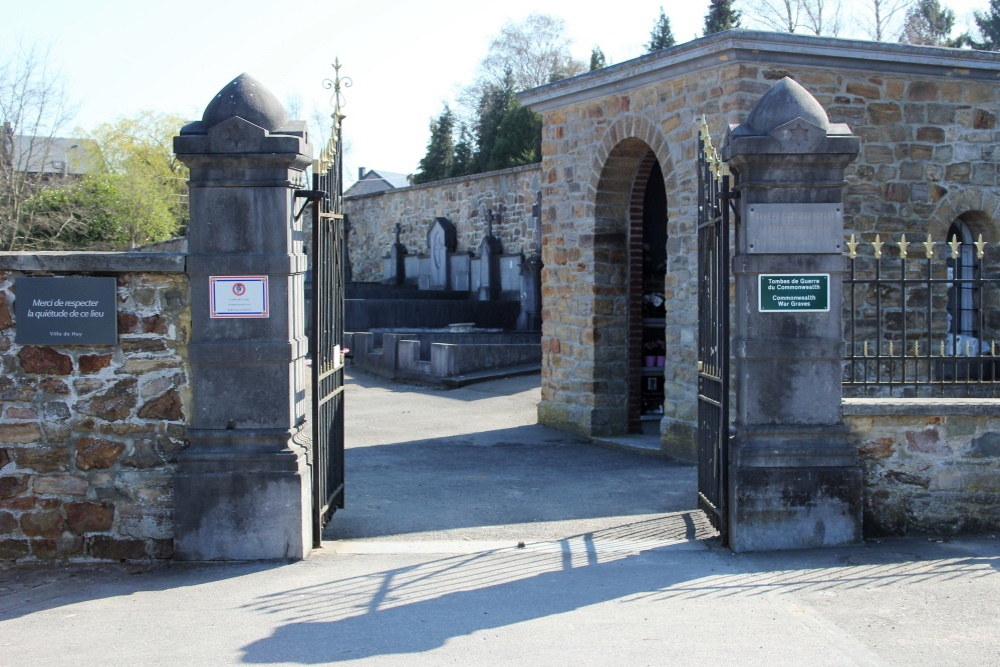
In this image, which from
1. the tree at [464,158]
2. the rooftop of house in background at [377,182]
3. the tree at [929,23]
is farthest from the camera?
the rooftop of house in background at [377,182]

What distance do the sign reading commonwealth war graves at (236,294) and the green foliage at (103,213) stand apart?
81.3ft

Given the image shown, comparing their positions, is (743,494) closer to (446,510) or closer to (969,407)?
(969,407)

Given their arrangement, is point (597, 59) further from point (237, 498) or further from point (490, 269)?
point (237, 498)

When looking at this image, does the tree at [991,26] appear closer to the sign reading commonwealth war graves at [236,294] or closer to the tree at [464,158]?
the tree at [464,158]

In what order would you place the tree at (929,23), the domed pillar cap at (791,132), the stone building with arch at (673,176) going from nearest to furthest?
the domed pillar cap at (791,132) < the stone building with arch at (673,176) < the tree at (929,23)

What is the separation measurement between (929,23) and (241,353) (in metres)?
41.5

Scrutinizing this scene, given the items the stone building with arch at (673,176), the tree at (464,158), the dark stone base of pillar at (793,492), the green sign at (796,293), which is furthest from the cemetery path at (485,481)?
the tree at (464,158)

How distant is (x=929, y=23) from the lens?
133 feet

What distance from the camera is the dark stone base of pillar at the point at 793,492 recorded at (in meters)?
6.17

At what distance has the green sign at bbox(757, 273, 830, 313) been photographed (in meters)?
6.16

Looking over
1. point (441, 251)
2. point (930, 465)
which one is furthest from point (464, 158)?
point (930, 465)

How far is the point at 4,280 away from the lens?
5957mm

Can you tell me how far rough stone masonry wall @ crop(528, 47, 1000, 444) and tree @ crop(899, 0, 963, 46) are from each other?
107 ft

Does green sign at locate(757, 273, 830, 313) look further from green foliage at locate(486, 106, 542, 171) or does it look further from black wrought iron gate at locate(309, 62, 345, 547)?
green foliage at locate(486, 106, 542, 171)
